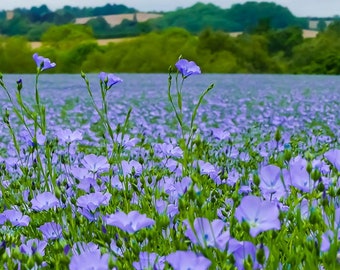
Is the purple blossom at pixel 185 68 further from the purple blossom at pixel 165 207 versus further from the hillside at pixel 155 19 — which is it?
the hillside at pixel 155 19

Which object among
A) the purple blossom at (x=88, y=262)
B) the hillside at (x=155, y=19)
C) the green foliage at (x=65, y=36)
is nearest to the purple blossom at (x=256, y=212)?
the purple blossom at (x=88, y=262)

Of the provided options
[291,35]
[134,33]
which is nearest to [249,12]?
[134,33]

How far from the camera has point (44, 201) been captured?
208cm

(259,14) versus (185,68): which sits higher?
(185,68)

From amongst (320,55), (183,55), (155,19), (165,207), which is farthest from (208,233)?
(155,19)

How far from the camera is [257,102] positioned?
32.3 feet

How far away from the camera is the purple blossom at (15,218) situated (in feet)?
6.57

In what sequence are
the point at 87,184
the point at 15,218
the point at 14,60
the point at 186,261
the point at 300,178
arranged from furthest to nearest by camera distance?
the point at 14,60 < the point at 87,184 < the point at 15,218 < the point at 300,178 < the point at 186,261

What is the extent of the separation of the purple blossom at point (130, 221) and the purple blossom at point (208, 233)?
0.10 meters

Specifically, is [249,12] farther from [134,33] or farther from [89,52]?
[89,52]

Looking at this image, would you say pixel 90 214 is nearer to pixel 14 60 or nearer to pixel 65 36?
pixel 14 60

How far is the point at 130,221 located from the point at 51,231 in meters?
0.45

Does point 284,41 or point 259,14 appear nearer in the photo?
point 284,41

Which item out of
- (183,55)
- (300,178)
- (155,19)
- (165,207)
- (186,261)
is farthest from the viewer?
(155,19)
